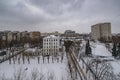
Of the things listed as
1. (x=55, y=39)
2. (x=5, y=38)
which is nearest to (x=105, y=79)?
(x=55, y=39)

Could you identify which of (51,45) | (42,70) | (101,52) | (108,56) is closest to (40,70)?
(42,70)

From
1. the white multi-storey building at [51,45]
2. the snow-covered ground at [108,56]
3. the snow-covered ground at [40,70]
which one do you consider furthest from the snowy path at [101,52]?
the snow-covered ground at [40,70]

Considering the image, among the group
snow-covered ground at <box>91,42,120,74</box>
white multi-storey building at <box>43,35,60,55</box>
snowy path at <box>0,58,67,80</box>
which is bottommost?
snowy path at <box>0,58,67,80</box>

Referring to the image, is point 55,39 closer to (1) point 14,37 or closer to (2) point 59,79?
(2) point 59,79

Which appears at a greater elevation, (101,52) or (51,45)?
(51,45)

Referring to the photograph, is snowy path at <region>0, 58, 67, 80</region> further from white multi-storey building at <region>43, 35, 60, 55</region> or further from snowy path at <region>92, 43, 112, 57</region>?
white multi-storey building at <region>43, 35, 60, 55</region>

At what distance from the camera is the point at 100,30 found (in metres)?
48.0

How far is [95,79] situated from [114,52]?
961cm

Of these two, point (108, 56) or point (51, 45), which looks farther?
point (51, 45)

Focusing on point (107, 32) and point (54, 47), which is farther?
point (107, 32)

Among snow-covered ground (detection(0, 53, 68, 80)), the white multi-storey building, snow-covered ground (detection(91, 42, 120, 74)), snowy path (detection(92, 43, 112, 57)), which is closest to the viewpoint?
snow-covered ground (detection(0, 53, 68, 80))

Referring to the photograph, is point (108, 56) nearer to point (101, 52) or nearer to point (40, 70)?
point (101, 52)

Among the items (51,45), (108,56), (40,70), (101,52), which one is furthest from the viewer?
(51,45)

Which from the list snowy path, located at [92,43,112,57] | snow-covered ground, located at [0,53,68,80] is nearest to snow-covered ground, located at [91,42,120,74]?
snowy path, located at [92,43,112,57]
